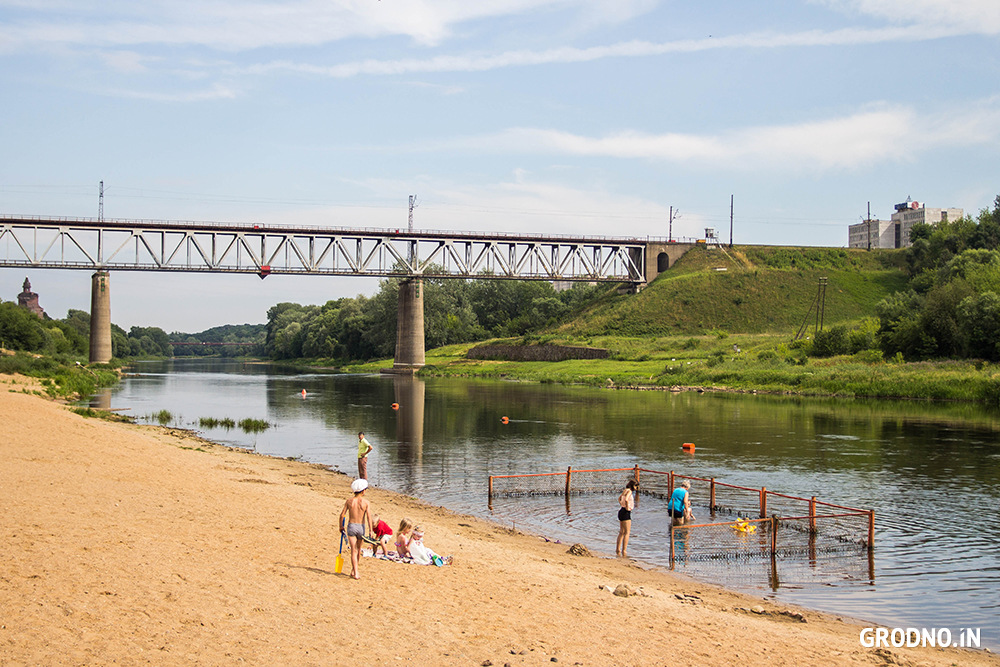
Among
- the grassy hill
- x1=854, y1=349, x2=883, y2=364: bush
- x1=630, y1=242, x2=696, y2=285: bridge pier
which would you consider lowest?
x1=854, y1=349, x2=883, y2=364: bush

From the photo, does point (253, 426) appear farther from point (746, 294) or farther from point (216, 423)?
point (746, 294)

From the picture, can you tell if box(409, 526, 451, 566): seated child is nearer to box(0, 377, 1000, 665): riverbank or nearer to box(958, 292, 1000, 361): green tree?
box(0, 377, 1000, 665): riverbank

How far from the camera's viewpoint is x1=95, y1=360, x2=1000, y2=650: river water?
19359 millimetres

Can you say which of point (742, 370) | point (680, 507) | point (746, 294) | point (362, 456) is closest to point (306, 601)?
point (680, 507)

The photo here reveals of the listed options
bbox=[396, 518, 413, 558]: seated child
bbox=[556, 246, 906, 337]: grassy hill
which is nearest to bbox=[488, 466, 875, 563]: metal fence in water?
bbox=[396, 518, 413, 558]: seated child

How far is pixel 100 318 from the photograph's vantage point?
122 metres

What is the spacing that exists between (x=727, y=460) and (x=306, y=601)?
2822 centimetres

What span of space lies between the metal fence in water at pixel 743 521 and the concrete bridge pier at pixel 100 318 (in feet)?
352

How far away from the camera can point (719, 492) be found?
98.9ft

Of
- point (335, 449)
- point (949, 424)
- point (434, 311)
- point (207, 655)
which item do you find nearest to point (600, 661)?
point (207, 655)
